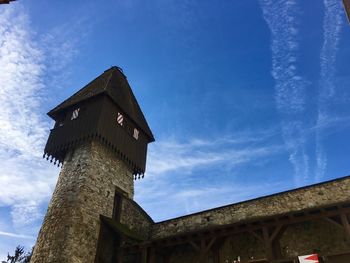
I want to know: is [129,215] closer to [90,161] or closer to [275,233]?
[90,161]

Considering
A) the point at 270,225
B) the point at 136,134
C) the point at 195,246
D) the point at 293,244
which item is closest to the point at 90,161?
the point at 136,134

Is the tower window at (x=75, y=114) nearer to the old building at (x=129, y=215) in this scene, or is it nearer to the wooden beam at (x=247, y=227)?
the old building at (x=129, y=215)

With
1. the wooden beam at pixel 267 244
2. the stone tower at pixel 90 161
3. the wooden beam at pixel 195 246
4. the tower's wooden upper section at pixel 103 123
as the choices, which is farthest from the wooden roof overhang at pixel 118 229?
the wooden beam at pixel 267 244

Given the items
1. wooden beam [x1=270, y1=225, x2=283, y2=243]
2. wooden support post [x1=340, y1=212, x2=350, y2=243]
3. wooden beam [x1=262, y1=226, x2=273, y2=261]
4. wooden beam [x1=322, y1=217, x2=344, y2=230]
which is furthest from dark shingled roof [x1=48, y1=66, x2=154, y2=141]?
wooden support post [x1=340, y1=212, x2=350, y2=243]

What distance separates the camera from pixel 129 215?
15.9 metres

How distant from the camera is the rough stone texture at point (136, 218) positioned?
619 inches

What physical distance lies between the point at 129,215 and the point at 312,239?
29.3ft

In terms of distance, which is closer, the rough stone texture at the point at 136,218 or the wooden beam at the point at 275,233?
the wooden beam at the point at 275,233

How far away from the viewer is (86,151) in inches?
583

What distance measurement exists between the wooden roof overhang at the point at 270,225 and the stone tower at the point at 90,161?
3292mm

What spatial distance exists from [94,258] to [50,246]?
191 cm

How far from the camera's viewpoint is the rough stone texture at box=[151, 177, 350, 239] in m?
11.9

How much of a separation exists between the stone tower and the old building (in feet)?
0.16

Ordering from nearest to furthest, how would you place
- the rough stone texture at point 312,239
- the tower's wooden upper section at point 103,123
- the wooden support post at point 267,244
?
1. the wooden support post at point 267,244
2. the rough stone texture at point 312,239
3. the tower's wooden upper section at point 103,123
